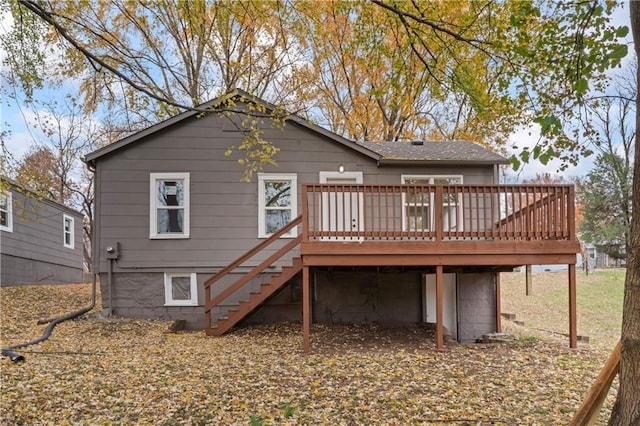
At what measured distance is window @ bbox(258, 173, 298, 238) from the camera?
10.6 metres

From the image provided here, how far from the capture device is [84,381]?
582cm

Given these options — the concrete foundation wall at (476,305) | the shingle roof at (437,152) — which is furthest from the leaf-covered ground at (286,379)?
the shingle roof at (437,152)

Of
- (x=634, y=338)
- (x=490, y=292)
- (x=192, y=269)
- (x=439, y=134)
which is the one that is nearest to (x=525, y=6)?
(x=634, y=338)

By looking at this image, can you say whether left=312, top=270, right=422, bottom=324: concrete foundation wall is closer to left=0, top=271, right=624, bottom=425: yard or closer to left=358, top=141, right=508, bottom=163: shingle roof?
left=0, top=271, right=624, bottom=425: yard

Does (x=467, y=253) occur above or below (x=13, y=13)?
below

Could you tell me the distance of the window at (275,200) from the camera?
1065cm

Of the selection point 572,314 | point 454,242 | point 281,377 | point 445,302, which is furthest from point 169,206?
point 572,314

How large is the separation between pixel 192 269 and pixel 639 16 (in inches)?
367

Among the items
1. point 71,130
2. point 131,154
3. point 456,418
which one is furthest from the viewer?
point 71,130

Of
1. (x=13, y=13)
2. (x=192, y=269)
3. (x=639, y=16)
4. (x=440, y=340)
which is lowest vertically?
(x=440, y=340)

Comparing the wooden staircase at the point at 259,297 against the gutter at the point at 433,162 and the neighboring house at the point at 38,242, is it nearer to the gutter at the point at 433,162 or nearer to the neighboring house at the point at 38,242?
the gutter at the point at 433,162

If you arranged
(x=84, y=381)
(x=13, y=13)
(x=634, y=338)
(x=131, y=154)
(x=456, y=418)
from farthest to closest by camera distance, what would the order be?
(x=131, y=154), (x=13, y=13), (x=84, y=381), (x=456, y=418), (x=634, y=338)

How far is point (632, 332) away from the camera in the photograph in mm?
3316

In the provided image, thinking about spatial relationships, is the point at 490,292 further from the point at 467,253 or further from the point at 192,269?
the point at 192,269
